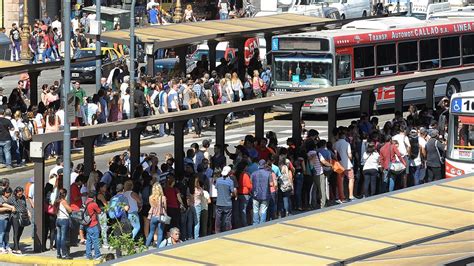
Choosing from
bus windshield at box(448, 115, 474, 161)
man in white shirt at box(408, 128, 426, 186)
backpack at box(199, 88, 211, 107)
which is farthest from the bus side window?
bus windshield at box(448, 115, 474, 161)

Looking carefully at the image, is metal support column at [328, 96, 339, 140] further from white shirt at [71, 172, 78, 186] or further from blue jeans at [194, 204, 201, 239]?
white shirt at [71, 172, 78, 186]

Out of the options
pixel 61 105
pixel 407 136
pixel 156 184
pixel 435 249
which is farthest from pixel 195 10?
pixel 435 249

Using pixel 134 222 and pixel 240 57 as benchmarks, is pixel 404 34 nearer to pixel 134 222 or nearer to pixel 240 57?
pixel 240 57

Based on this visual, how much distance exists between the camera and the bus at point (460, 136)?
93.6 ft

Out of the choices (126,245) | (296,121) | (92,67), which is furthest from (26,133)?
(92,67)

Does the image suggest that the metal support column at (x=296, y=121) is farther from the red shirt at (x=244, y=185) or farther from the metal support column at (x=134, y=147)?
the metal support column at (x=134, y=147)

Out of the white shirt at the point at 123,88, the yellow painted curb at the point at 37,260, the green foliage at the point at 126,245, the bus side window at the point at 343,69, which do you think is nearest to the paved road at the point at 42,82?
the white shirt at the point at 123,88

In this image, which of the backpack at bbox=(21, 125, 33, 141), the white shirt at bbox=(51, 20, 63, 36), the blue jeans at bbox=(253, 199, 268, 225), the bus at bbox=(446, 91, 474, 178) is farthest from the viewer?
the white shirt at bbox=(51, 20, 63, 36)

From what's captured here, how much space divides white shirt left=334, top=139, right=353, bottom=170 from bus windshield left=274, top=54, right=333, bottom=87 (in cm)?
1018

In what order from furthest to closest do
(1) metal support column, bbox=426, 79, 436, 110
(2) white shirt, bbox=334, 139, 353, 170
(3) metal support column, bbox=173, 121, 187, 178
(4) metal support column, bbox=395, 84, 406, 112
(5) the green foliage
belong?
(1) metal support column, bbox=426, 79, 436, 110
(4) metal support column, bbox=395, 84, 406, 112
(2) white shirt, bbox=334, 139, 353, 170
(3) metal support column, bbox=173, 121, 187, 178
(5) the green foliage

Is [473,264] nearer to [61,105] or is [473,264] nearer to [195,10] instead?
[61,105]

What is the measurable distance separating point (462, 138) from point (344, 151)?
253cm

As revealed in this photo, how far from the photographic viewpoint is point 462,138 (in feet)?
94.5

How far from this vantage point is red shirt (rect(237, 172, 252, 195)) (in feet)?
90.0
